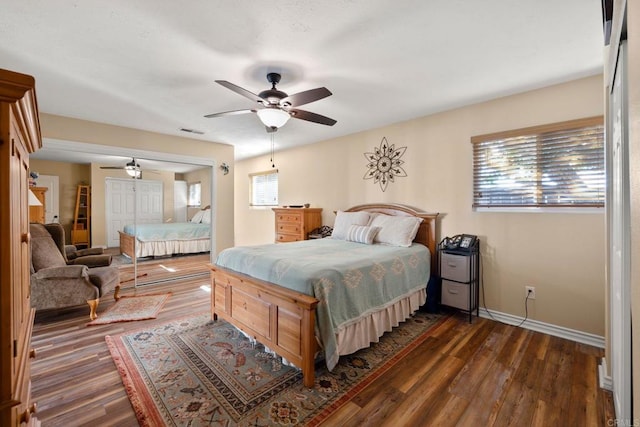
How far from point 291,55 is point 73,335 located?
338 cm

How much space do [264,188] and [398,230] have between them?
3870mm

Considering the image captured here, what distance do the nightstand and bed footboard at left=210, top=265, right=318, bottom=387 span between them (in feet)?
6.42

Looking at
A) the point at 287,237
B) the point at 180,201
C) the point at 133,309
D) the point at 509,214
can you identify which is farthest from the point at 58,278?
the point at 509,214

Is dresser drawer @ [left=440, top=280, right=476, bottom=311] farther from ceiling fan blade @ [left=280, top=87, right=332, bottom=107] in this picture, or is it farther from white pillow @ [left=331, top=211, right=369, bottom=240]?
ceiling fan blade @ [left=280, top=87, right=332, bottom=107]

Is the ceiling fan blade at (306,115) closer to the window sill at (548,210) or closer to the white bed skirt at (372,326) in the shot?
the white bed skirt at (372,326)

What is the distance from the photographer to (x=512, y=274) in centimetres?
310

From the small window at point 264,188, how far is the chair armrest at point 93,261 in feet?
10.7

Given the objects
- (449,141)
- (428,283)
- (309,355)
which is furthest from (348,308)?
(449,141)

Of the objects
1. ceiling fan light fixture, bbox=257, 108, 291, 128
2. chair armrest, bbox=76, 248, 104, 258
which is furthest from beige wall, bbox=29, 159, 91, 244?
ceiling fan light fixture, bbox=257, 108, 291, 128

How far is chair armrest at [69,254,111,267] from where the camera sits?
11.7 feet

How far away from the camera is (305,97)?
2338 millimetres

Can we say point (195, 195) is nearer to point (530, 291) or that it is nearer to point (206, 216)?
point (206, 216)

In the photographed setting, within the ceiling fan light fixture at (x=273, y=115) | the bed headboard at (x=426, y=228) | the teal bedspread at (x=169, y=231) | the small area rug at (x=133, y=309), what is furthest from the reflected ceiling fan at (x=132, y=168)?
the bed headboard at (x=426, y=228)

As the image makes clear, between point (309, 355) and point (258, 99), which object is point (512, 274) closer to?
point (309, 355)
